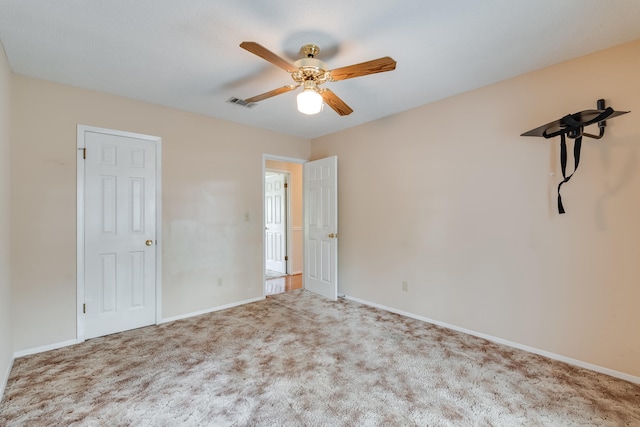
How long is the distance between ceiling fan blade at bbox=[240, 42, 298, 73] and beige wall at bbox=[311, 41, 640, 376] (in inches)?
79.1

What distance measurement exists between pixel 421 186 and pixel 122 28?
3.04m

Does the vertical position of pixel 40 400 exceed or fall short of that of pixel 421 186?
it falls short

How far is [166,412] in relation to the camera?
1822mm

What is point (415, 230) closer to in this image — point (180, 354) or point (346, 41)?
→ point (346, 41)

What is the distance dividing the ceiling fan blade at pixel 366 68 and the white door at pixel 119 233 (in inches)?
95.4

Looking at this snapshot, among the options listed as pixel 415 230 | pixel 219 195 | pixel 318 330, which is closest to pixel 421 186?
pixel 415 230

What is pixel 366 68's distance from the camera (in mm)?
1875

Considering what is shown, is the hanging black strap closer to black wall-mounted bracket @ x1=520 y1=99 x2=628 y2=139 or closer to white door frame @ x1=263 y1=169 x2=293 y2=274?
black wall-mounted bracket @ x1=520 y1=99 x2=628 y2=139

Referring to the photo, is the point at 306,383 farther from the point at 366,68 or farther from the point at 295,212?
the point at 295,212

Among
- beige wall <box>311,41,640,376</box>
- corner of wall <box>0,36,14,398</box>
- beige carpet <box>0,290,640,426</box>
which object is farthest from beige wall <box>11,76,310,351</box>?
beige wall <box>311,41,640,376</box>

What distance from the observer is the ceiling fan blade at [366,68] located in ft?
5.82

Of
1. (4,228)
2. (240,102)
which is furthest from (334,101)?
(4,228)

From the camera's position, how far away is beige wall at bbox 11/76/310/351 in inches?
102

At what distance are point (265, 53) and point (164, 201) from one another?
2322 millimetres
